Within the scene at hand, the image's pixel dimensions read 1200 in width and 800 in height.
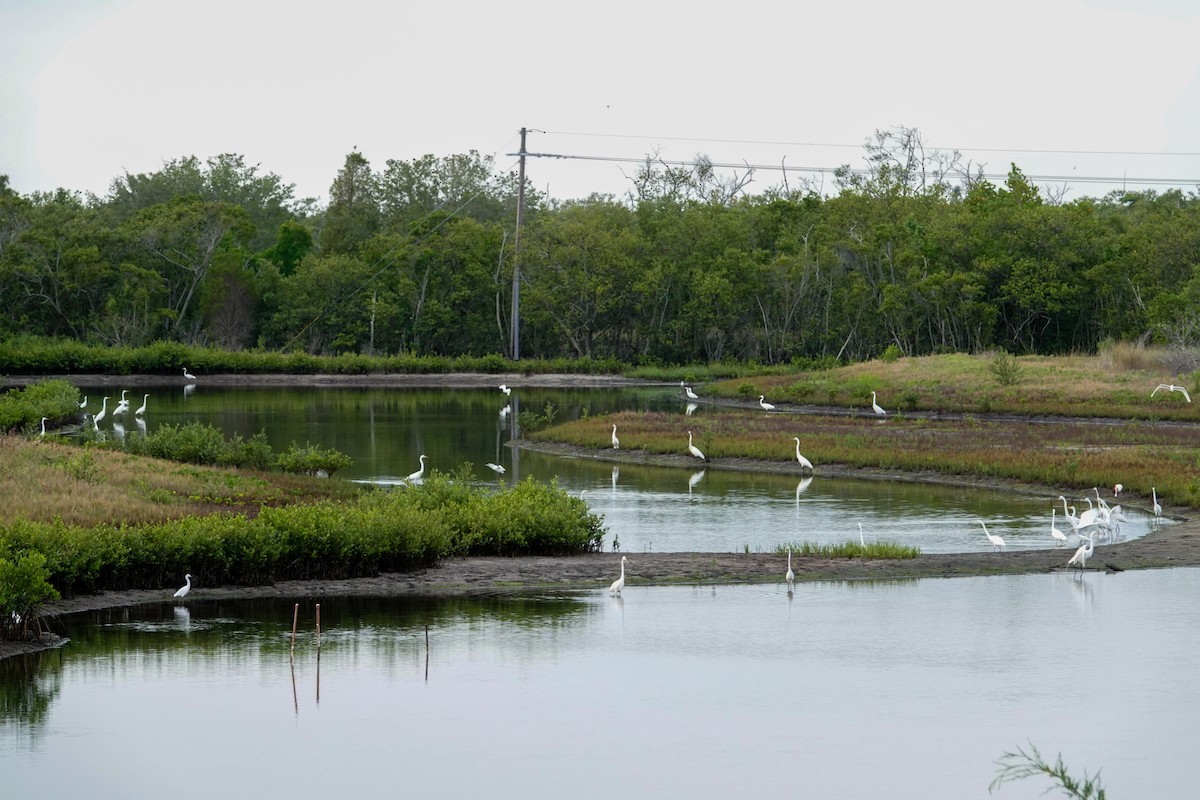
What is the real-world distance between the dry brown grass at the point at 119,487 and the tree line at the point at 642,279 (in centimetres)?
5626

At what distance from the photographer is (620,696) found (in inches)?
695

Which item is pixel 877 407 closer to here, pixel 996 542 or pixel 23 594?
pixel 996 542

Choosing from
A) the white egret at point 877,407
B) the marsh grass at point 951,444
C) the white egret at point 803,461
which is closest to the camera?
the marsh grass at point 951,444

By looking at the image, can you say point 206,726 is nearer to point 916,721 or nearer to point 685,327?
point 916,721

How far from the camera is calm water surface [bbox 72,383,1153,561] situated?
28.8 metres

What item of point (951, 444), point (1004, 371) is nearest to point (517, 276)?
A: point (1004, 371)

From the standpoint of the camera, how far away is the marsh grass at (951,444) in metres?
35.1

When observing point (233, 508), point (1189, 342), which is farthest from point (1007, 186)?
point (233, 508)

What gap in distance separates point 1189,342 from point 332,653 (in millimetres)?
53655

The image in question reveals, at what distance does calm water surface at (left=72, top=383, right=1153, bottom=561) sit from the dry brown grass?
597 centimetres

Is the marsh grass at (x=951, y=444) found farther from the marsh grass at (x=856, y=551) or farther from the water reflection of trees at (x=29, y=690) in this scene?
the water reflection of trees at (x=29, y=690)

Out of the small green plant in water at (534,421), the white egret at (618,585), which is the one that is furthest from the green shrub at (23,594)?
the small green plant in water at (534,421)

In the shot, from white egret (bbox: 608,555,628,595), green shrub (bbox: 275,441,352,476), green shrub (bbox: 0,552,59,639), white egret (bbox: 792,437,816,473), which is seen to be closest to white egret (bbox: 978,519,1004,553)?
white egret (bbox: 608,555,628,595)

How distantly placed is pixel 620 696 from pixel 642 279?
7620cm
